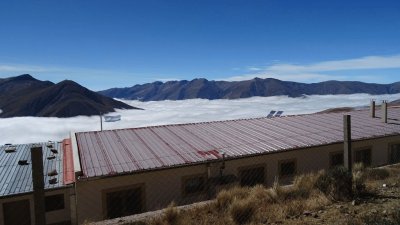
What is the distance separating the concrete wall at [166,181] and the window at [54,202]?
825 cm

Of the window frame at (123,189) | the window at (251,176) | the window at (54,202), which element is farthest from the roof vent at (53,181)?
the window at (251,176)

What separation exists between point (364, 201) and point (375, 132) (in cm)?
1437

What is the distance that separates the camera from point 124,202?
13.7 metres

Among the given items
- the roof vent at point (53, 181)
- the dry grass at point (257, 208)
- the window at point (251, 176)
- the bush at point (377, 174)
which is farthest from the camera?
the roof vent at point (53, 181)

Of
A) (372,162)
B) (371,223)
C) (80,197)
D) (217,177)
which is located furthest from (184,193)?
(372,162)

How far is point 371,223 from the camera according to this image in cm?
517

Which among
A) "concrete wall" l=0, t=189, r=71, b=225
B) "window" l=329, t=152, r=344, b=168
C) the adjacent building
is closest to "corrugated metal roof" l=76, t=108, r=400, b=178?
the adjacent building

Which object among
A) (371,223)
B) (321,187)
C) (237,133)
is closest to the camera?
(371,223)

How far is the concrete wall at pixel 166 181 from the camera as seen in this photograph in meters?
13.0

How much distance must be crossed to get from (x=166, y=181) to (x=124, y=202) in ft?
5.68

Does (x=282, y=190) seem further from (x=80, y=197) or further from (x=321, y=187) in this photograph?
(x=80, y=197)

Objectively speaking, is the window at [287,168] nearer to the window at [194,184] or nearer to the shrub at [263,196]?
the window at [194,184]

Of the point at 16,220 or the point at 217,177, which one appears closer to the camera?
the point at 217,177

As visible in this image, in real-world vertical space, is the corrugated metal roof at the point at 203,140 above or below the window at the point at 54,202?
above
